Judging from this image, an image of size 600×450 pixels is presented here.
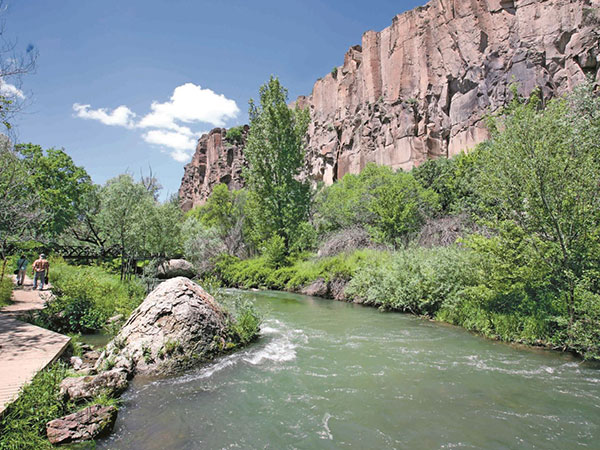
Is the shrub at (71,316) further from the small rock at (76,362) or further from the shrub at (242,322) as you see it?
the shrub at (242,322)

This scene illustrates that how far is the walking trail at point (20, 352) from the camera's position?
14.9ft

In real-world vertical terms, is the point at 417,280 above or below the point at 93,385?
above

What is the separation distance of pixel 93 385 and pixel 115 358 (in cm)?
144

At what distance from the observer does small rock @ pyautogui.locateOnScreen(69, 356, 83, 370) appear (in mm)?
6434

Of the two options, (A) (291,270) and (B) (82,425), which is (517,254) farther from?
(A) (291,270)

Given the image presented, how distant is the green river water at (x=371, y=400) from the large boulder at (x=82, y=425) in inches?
6.6

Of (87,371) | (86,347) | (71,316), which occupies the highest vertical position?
(71,316)

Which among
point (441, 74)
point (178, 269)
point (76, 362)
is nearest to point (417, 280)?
point (76, 362)

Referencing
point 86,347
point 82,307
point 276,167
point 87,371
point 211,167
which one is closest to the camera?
point 87,371

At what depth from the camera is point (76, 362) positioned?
6578mm

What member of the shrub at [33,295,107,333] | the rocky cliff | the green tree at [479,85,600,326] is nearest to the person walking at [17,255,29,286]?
the shrub at [33,295,107,333]

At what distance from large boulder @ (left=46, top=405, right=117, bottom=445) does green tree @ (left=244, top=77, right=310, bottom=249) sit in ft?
68.8

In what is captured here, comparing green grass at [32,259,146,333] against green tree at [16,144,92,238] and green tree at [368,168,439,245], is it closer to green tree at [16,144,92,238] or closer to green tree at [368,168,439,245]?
green tree at [368,168,439,245]

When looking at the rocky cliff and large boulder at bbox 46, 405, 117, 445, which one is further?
the rocky cliff
